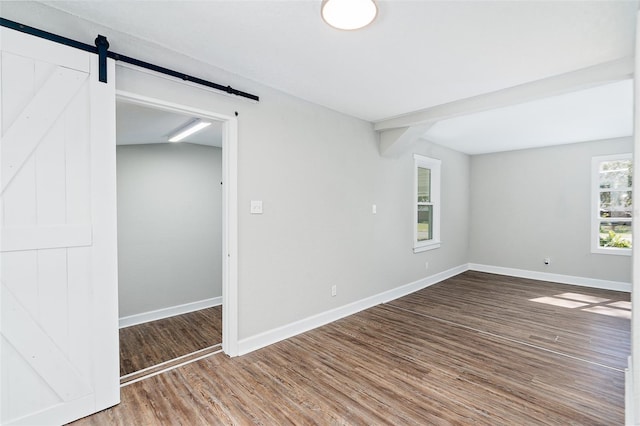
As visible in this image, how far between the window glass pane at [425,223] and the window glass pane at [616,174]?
2.90 m

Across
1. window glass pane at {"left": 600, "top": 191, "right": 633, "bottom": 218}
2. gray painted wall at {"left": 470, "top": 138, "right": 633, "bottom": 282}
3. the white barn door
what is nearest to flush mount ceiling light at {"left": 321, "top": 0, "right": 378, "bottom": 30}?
the white barn door

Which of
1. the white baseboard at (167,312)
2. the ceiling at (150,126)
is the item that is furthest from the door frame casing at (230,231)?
the white baseboard at (167,312)

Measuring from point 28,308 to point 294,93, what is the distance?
2678 mm

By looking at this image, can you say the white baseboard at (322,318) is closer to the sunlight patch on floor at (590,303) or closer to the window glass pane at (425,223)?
the window glass pane at (425,223)

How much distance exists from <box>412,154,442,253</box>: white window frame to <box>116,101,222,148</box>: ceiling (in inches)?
123

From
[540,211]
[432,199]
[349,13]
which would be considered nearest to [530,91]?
[349,13]

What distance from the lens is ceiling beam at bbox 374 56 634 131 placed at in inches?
95.3

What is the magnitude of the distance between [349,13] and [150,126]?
2.41m

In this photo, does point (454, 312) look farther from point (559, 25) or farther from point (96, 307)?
point (96, 307)

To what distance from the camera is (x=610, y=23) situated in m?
1.94

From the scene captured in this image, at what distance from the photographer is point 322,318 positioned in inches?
138

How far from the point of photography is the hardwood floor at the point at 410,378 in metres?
1.98

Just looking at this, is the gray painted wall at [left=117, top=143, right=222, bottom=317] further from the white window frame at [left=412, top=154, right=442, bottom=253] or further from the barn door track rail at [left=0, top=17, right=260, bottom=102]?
the white window frame at [left=412, top=154, right=442, bottom=253]

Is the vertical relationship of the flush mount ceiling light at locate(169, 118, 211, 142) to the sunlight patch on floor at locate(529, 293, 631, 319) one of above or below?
above
